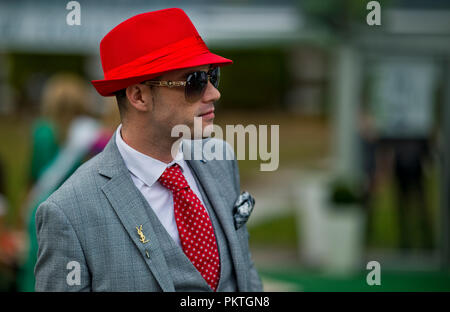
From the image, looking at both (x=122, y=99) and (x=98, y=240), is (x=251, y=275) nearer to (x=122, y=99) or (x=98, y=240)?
(x=98, y=240)

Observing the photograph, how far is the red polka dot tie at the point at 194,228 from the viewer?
5.98 feet

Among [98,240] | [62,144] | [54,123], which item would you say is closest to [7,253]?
[62,144]

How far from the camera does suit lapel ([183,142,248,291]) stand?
189 centimetres

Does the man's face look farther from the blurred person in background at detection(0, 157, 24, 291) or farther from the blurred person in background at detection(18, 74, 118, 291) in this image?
the blurred person in background at detection(0, 157, 24, 291)

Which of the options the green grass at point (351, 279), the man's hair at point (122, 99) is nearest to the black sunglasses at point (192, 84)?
the man's hair at point (122, 99)

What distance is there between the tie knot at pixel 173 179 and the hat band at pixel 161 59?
35 centimetres

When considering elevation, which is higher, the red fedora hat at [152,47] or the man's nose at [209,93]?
the red fedora hat at [152,47]

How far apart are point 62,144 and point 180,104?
2.64 meters

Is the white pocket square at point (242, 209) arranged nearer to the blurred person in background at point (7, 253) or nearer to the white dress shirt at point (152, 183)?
the white dress shirt at point (152, 183)

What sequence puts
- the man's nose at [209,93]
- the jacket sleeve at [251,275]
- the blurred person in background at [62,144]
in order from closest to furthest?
the man's nose at [209,93]
the jacket sleeve at [251,275]
the blurred person in background at [62,144]

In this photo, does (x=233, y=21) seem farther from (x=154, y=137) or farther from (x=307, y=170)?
(x=307, y=170)

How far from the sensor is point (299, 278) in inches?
258

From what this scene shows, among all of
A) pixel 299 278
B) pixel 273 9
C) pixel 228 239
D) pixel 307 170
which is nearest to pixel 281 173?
pixel 307 170
